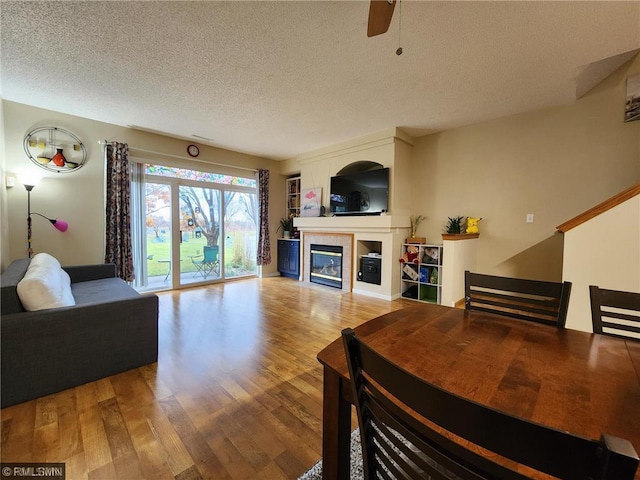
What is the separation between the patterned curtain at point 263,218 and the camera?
569 cm

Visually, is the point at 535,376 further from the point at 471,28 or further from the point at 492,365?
the point at 471,28

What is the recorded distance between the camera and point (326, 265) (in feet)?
17.1

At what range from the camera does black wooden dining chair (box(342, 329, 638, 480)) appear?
32cm

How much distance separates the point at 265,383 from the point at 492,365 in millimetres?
1603

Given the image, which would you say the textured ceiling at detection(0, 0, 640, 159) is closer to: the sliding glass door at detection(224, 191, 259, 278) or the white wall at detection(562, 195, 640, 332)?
the white wall at detection(562, 195, 640, 332)

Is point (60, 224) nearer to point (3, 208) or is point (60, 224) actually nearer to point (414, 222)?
point (3, 208)

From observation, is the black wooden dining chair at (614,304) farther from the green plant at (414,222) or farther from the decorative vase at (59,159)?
the decorative vase at (59,159)

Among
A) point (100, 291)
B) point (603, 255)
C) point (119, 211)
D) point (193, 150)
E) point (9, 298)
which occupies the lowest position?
point (100, 291)

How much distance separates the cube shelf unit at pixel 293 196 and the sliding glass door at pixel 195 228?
2.91 ft

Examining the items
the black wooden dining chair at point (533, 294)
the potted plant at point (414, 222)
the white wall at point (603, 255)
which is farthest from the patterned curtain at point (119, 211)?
the white wall at point (603, 255)

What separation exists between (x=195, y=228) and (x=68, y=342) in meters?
3.29

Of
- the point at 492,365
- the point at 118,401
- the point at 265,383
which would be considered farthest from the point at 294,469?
Result: the point at 118,401

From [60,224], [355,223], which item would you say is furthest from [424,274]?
[60,224]

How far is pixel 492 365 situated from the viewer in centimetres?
89
